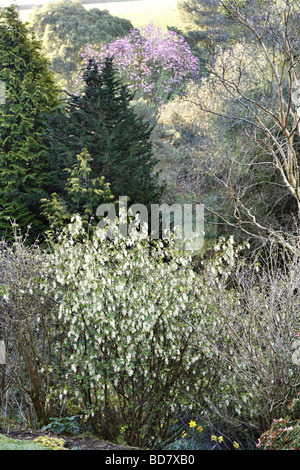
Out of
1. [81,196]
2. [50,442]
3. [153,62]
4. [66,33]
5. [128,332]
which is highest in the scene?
[66,33]

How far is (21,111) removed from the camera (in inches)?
319

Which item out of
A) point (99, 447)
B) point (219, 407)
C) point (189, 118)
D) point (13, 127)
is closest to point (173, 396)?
point (219, 407)

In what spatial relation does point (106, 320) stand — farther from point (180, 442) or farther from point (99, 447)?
point (180, 442)

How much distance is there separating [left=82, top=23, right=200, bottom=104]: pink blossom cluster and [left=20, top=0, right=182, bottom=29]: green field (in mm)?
1578

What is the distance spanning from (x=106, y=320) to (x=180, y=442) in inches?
58.8

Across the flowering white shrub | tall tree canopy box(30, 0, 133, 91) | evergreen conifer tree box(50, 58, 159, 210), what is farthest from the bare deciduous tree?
tall tree canopy box(30, 0, 133, 91)

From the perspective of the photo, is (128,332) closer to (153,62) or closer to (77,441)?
(77,441)

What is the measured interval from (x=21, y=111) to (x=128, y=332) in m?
6.01

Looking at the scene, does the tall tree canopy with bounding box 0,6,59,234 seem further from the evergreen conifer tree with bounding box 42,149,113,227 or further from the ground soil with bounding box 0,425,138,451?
the ground soil with bounding box 0,425,138,451

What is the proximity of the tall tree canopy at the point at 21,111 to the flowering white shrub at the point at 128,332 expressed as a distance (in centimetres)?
452

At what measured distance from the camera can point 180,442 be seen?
12.7ft

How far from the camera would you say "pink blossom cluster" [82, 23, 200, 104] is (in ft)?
44.6

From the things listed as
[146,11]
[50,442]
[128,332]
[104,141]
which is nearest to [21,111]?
[104,141]

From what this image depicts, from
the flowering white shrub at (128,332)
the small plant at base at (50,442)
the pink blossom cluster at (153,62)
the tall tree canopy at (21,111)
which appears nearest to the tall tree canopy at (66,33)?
the pink blossom cluster at (153,62)
